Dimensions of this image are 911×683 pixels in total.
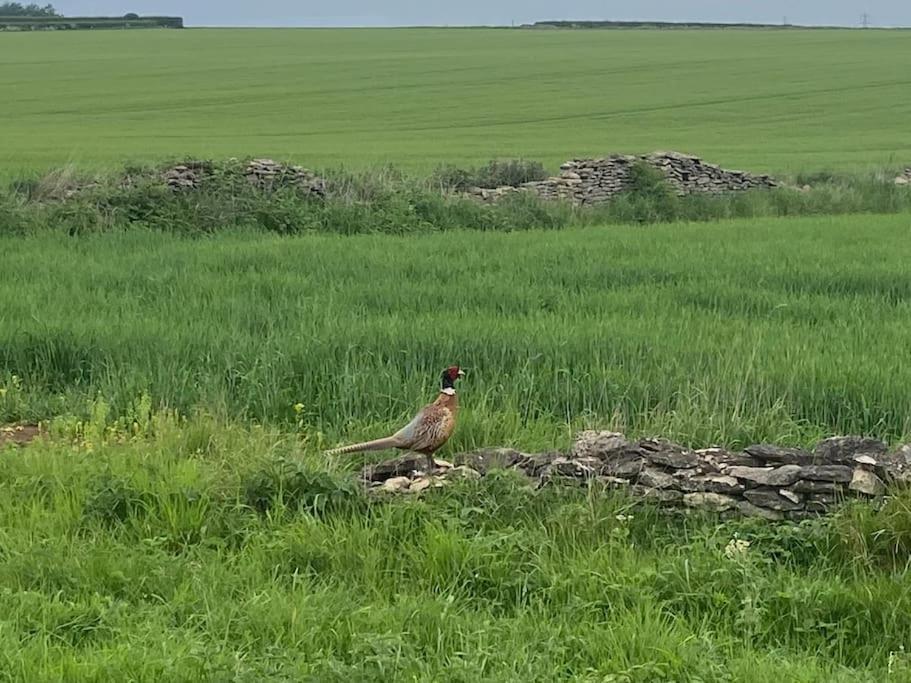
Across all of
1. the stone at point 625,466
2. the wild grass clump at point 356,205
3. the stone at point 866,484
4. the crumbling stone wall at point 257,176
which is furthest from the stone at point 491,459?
the crumbling stone wall at point 257,176

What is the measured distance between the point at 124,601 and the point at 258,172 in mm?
16812

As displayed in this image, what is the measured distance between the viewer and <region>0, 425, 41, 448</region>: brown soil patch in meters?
7.47

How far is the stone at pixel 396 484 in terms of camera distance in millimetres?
5907

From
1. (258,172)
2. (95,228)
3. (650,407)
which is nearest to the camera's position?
(650,407)

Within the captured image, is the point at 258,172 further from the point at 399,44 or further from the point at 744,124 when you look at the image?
the point at 399,44

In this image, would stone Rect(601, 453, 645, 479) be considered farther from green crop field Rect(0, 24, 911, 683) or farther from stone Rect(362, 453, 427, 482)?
stone Rect(362, 453, 427, 482)

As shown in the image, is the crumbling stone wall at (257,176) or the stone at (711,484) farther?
the crumbling stone wall at (257,176)

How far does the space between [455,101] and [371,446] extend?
48.5 meters

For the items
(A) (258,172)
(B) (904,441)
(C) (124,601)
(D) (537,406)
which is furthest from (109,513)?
(A) (258,172)

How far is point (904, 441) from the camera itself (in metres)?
6.83

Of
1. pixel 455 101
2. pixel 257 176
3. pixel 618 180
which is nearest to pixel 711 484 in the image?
pixel 257 176

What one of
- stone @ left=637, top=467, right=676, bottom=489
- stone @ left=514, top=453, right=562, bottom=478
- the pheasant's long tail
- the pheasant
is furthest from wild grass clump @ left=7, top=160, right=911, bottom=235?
stone @ left=637, top=467, right=676, bottom=489

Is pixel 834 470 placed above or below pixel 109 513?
above

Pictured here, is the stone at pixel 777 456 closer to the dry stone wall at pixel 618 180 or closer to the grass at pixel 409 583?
the grass at pixel 409 583
